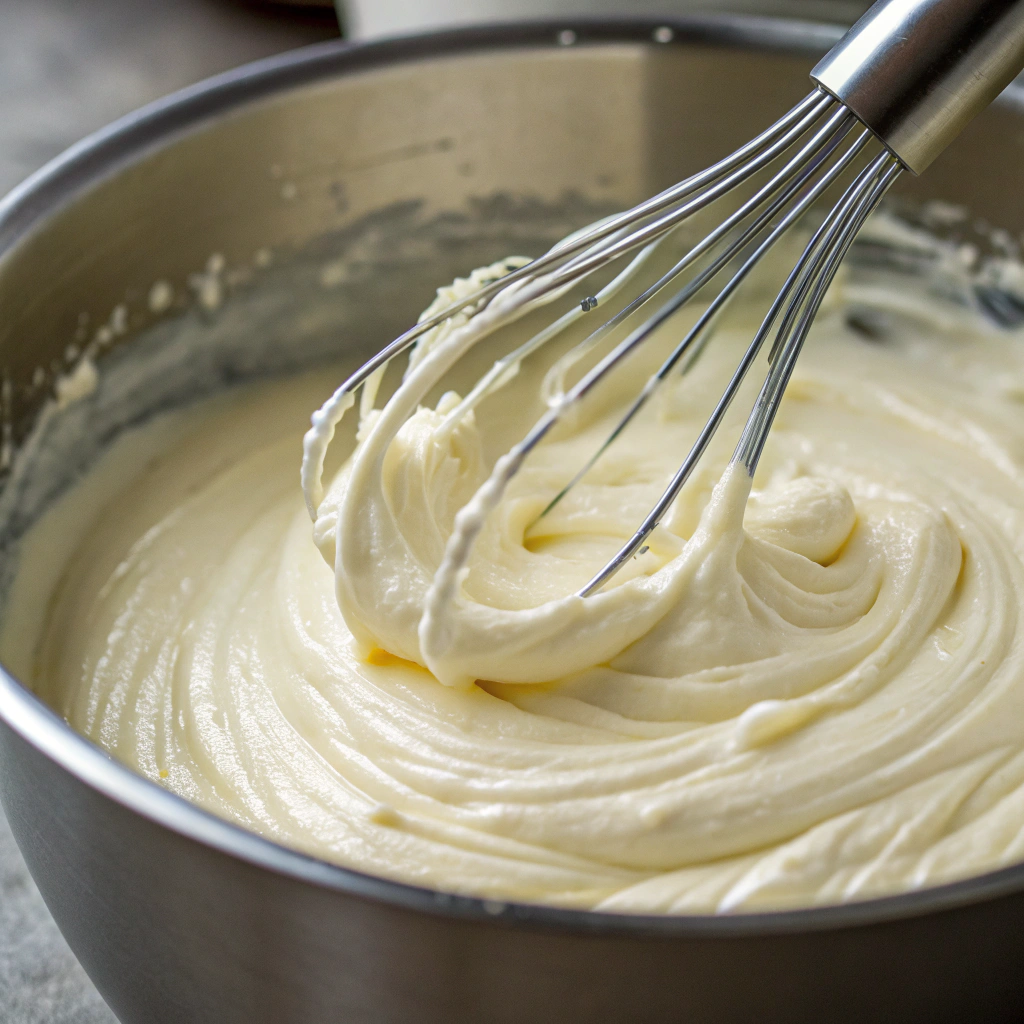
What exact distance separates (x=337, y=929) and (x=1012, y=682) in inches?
23.2

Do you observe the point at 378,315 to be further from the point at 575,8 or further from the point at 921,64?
the point at 921,64

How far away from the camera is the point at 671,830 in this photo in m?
0.80

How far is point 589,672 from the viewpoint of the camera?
2.99 ft

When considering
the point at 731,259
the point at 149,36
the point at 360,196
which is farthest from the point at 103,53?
the point at 731,259

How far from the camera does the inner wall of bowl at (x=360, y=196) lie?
4.13ft

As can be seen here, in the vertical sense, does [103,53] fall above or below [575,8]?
above

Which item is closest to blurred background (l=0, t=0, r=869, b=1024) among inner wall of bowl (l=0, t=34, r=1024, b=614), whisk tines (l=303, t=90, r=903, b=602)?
inner wall of bowl (l=0, t=34, r=1024, b=614)

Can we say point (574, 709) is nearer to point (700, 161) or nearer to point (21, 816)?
point (21, 816)

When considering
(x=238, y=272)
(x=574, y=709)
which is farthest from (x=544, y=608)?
(x=238, y=272)

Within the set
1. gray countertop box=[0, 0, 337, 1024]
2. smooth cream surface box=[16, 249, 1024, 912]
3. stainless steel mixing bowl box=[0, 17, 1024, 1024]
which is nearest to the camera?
stainless steel mixing bowl box=[0, 17, 1024, 1024]

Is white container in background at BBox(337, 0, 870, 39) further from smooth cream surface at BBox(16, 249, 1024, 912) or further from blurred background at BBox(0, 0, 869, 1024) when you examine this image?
smooth cream surface at BBox(16, 249, 1024, 912)

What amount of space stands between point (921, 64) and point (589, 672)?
20.2 inches

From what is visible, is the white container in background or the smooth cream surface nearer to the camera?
the smooth cream surface

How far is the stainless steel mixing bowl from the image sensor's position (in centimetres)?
59
